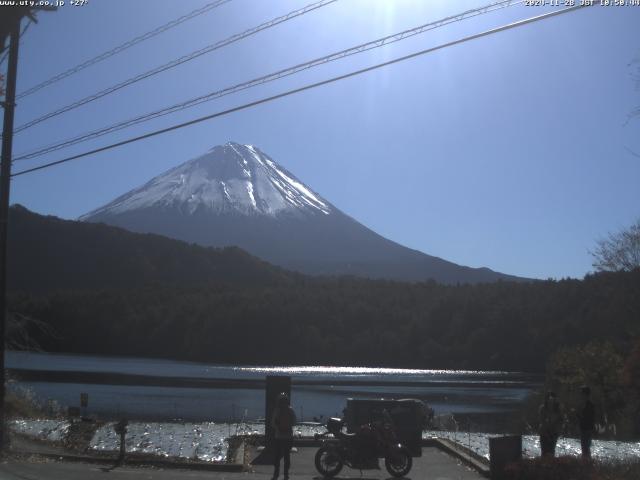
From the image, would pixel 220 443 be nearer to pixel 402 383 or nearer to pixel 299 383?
pixel 299 383

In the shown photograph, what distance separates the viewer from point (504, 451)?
46.3ft

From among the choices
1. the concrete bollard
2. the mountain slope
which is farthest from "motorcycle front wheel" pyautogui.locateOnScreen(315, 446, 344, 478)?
the mountain slope

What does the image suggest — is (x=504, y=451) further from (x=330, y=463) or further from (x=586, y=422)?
(x=330, y=463)

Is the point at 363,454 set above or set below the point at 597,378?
below

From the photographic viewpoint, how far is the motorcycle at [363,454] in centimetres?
1416

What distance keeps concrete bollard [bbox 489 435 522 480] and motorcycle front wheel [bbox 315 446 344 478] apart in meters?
2.48

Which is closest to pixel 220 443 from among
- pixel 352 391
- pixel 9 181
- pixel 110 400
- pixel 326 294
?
pixel 9 181

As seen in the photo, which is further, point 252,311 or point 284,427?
point 252,311

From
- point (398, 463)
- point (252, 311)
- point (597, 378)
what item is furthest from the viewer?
point (252, 311)

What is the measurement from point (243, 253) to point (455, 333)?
51.0 meters

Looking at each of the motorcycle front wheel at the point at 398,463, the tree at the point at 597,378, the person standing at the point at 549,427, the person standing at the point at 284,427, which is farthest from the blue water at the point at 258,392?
the person standing at the point at 549,427

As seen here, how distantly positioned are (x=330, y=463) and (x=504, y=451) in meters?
2.80

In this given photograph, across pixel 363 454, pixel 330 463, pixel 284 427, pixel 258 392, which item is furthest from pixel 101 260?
pixel 284 427

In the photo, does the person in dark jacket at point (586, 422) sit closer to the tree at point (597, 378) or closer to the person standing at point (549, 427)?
the person standing at point (549, 427)
